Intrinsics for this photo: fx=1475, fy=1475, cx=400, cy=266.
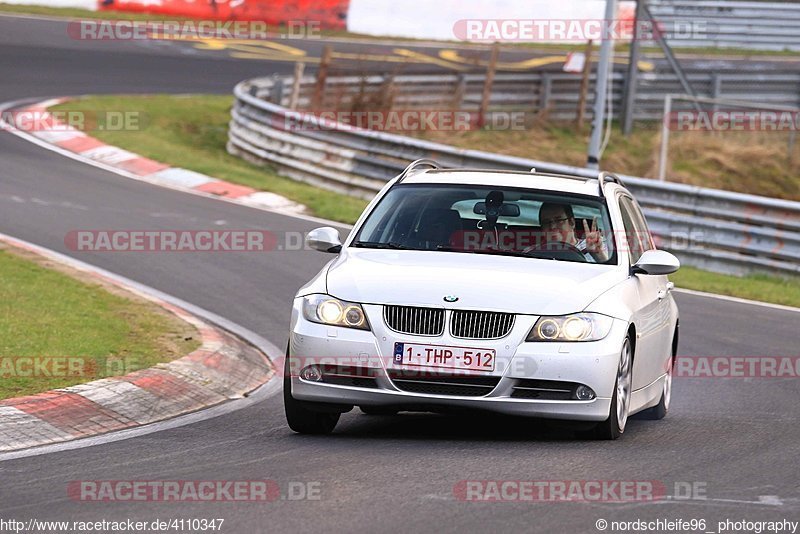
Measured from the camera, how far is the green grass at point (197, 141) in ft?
68.6

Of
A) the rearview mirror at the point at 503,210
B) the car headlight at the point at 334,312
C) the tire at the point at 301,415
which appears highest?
the rearview mirror at the point at 503,210

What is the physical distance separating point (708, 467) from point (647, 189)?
12.0 meters

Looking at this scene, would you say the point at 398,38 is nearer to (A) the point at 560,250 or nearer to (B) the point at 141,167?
(B) the point at 141,167

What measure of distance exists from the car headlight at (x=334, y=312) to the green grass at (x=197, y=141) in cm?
1105

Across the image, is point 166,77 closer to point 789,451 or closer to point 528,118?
point 528,118

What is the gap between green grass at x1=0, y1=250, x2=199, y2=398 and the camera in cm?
961

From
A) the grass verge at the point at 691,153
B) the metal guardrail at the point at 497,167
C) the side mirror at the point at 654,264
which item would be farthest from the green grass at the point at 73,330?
the grass verge at the point at 691,153

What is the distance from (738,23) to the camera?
43.6m

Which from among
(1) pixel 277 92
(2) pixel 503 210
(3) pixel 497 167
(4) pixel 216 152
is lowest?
(4) pixel 216 152

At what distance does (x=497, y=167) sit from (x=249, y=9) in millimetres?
20056

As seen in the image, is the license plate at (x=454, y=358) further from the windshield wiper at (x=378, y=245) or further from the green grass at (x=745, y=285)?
the green grass at (x=745, y=285)

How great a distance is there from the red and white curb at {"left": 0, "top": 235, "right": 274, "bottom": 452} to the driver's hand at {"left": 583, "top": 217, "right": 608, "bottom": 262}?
265 cm

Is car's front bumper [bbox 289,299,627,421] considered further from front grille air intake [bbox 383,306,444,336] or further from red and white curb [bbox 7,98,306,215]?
red and white curb [bbox 7,98,306,215]

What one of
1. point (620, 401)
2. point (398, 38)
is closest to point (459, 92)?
point (398, 38)
